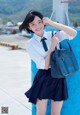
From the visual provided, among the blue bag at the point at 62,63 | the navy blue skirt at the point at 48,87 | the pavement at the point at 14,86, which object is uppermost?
the blue bag at the point at 62,63

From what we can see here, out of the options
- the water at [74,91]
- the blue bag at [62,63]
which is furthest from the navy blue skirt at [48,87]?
the water at [74,91]

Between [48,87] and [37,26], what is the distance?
0.57 metres

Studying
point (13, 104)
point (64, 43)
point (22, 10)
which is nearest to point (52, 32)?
point (64, 43)

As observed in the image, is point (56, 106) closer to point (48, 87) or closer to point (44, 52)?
point (48, 87)

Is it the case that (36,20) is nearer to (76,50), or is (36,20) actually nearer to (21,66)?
(76,50)

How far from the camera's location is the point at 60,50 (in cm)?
323

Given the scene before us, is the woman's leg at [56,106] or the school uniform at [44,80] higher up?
the school uniform at [44,80]

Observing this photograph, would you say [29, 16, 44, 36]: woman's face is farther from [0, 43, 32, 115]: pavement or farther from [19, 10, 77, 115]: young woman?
[0, 43, 32, 115]: pavement

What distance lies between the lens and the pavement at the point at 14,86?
5546 millimetres

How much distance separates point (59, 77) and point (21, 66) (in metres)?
7.34

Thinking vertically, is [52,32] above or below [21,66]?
above

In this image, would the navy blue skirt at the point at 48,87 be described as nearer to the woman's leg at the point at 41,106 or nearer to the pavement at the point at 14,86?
the woman's leg at the point at 41,106

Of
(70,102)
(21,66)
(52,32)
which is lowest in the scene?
(21,66)

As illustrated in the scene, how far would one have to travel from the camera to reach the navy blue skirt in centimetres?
323
